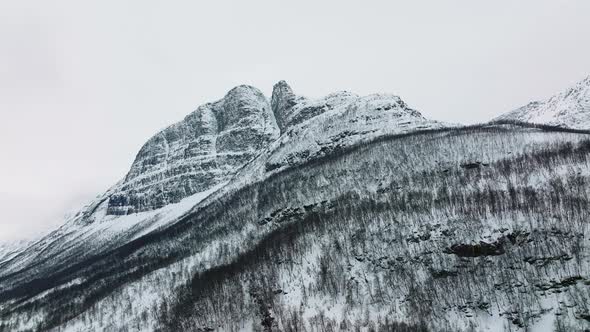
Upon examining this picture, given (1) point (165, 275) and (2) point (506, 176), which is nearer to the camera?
(2) point (506, 176)

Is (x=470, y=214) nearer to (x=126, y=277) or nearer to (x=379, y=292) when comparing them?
(x=379, y=292)

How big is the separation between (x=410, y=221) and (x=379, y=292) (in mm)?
29099

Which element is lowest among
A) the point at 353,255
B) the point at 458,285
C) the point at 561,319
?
the point at 561,319

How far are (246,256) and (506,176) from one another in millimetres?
78424

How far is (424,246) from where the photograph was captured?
133 meters

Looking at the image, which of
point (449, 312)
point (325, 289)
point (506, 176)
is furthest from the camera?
point (506, 176)

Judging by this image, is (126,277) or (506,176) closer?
(506,176)

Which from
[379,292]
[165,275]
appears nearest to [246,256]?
[165,275]

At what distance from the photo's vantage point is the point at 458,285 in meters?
118

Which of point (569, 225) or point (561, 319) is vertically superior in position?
point (569, 225)

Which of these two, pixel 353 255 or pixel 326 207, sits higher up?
pixel 326 207

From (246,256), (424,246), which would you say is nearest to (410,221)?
(424,246)

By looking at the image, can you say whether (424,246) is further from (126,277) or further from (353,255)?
(126,277)

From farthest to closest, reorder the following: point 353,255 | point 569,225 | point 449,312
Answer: point 353,255
point 569,225
point 449,312
